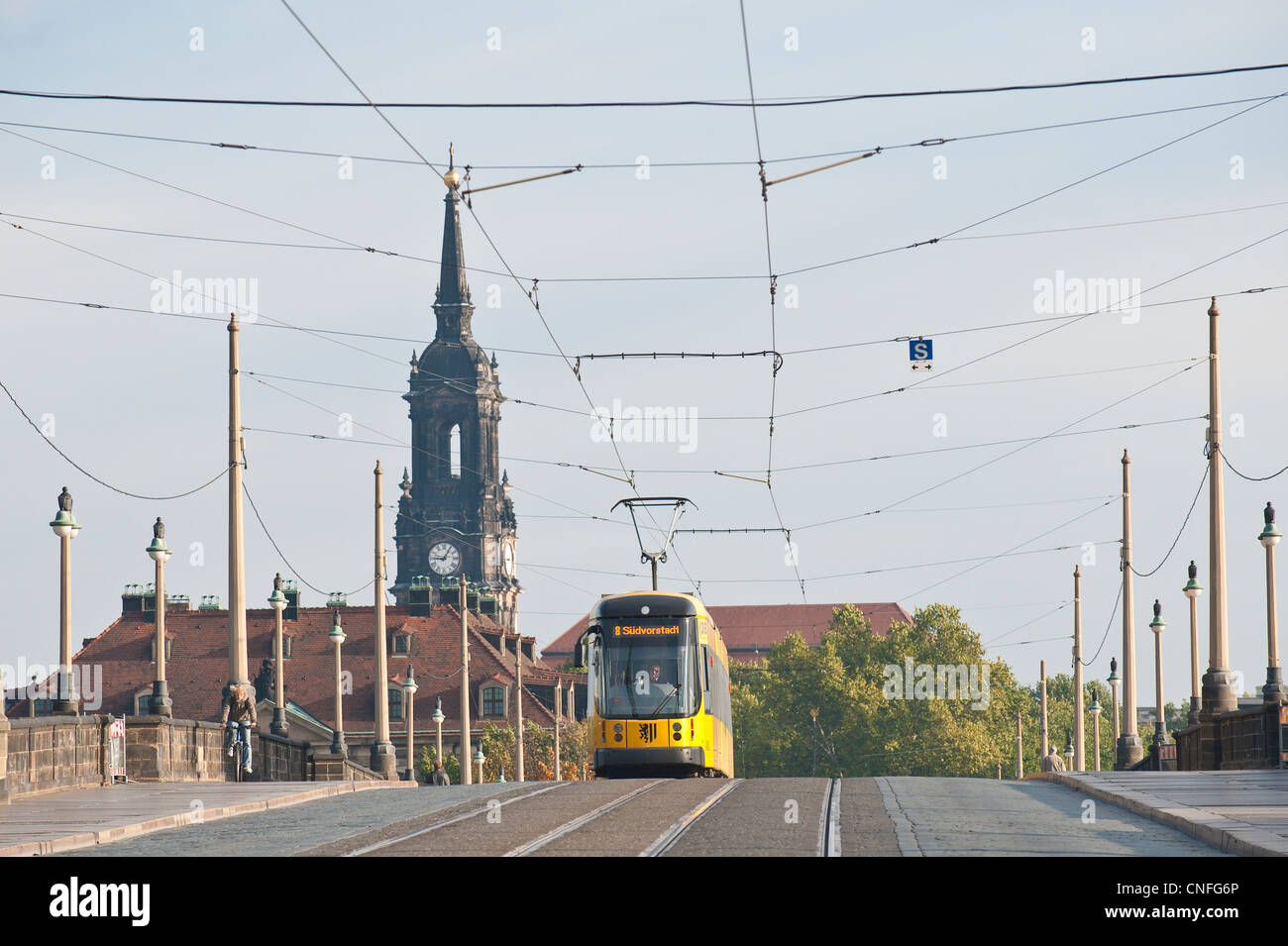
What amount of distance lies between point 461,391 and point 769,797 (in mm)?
113135

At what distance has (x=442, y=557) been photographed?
457ft

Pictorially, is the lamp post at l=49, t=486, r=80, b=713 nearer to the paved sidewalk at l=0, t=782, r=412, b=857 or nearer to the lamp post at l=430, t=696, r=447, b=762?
the paved sidewalk at l=0, t=782, r=412, b=857

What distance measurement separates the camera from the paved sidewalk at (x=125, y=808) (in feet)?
57.4

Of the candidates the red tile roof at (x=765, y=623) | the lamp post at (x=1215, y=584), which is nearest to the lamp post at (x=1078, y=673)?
the lamp post at (x=1215, y=584)

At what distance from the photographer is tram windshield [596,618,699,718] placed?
105ft

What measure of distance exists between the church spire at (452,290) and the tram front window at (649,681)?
108 m

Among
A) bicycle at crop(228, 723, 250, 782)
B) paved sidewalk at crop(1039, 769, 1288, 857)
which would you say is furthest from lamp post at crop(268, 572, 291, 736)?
paved sidewalk at crop(1039, 769, 1288, 857)

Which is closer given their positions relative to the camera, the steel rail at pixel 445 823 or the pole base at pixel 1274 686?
the steel rail at pixel 445 823

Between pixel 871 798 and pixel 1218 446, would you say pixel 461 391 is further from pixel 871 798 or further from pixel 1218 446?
pixel 871 798

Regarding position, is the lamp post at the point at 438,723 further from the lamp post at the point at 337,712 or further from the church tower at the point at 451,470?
the church tower at the point at 451,470

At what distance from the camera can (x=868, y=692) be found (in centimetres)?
11519

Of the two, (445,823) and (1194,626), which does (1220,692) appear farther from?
(445,823)

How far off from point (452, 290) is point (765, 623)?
66.6 meters
